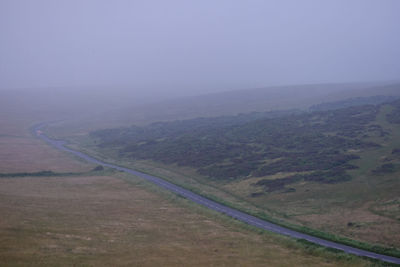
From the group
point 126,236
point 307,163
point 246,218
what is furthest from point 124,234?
point 307,163

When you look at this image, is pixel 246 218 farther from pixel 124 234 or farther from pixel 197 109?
pixel 197 109

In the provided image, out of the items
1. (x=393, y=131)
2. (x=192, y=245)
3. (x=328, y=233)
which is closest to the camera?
(x=192, y=245)

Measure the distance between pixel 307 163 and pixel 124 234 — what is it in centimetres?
3708

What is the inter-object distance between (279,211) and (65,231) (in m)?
22.1

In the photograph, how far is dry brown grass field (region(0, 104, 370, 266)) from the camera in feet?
77.3

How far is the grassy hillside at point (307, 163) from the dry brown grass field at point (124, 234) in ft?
25.5

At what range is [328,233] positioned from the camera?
105 feet

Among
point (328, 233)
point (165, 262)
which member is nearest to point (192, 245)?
point (165, 262)

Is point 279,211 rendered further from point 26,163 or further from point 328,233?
point 26,163

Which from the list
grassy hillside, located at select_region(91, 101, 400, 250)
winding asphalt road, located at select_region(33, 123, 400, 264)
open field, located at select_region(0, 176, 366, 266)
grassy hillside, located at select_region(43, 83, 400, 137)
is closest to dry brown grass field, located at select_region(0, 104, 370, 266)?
open field, located at select_region(0, 176, 366, 266)

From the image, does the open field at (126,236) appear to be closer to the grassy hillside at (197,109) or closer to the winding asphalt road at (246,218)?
the winding asphalt road at (246,218)

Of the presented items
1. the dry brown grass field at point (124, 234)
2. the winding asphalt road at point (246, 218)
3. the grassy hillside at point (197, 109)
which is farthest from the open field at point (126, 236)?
the grassy hillside at point (197, 109)

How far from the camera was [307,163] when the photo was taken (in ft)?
194

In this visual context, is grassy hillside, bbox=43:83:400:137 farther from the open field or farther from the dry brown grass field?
the open field
